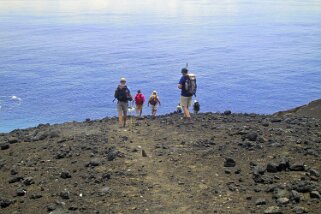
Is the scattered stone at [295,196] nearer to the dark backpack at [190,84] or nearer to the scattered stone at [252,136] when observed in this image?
the scattered stone at [252,136]

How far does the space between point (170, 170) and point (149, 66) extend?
76446 mm

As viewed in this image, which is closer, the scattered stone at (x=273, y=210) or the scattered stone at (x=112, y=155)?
the scattered stone at (x=273, y=210)

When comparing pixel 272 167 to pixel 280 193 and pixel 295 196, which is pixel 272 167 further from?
pixel 295 196

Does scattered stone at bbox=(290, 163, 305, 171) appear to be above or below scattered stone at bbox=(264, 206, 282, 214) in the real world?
above

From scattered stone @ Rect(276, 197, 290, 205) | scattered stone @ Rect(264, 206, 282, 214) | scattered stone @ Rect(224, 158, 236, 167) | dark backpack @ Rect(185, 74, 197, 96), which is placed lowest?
scattered stone @ Rect(264, 206, 282, 214)

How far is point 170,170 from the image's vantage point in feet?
46.5

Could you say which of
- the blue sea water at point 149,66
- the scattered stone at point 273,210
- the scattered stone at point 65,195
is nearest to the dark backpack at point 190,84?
the scattered stone at point 65,195

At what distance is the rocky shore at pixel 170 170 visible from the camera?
11828 millimetres

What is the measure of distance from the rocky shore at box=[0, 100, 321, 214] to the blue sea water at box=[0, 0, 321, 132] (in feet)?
127

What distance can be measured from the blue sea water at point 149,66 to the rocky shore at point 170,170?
3878cm

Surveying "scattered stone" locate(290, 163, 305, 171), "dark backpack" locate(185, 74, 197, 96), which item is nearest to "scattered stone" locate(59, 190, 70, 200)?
"scattered stone" locate(290, 163, 305, 171)

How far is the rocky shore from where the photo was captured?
1183cm

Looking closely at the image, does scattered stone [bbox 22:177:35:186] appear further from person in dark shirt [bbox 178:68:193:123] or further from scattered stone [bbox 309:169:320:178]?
scattered stone [bbox 309:169:320:178]

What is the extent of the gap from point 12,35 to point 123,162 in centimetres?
11596
